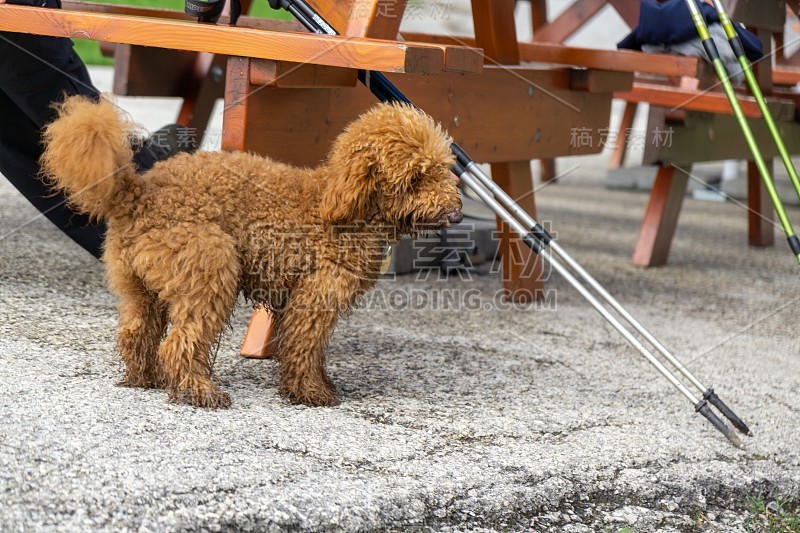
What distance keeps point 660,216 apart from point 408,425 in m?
3.54

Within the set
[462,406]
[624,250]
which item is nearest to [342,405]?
[462,406]

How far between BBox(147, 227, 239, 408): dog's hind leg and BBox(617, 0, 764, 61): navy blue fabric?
10.1 feet

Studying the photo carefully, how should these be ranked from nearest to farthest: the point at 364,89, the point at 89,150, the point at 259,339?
1. the point at 89,150
2. the point at 259,339
3. the point at 364,89

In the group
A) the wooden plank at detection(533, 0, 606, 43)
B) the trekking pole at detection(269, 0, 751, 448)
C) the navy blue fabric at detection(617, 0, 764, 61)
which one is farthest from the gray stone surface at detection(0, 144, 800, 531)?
the wooden plank at detection(533, 0, 606, 43)

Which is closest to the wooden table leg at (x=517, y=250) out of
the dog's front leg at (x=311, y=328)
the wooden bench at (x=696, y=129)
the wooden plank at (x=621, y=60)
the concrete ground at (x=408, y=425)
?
the concrete ground at (x=408, y=425)

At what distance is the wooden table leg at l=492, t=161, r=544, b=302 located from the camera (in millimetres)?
4797

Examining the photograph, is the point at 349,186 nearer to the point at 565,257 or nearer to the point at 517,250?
the point at 565,257

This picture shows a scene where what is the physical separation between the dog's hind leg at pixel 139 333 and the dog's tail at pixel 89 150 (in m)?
0.32

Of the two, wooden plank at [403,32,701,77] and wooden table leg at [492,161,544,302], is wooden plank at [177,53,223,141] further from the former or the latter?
wooden table leg at [492,161,544,302]

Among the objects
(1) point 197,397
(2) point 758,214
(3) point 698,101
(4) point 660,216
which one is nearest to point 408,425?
(1) point 197,397

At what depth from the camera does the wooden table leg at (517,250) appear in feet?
15.7

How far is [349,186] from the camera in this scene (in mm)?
2857

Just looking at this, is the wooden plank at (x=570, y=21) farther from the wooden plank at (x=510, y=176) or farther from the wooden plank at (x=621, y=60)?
the wooden plank at (x=510, y=176)

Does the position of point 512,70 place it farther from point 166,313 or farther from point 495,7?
point 166,313
